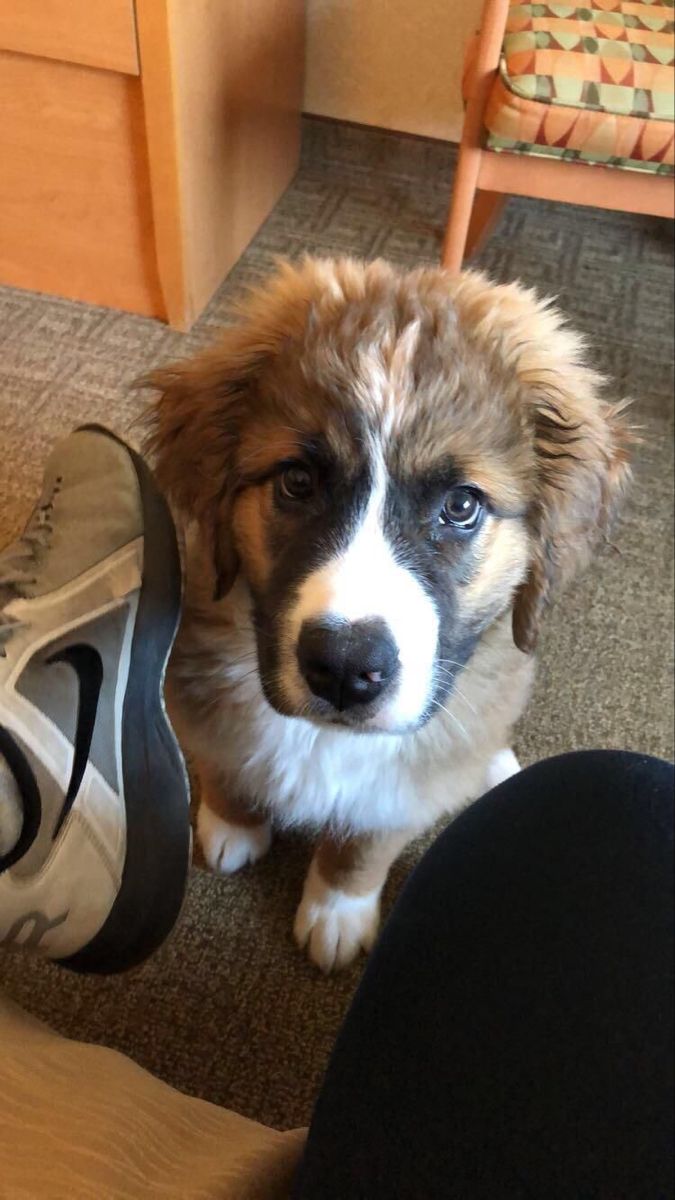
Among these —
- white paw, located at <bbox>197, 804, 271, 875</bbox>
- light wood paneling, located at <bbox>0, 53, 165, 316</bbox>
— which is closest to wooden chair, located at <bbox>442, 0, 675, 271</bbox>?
light wood paneling, located at <bbox>0, 53, 165, 316</bbox>

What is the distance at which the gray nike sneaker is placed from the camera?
997mm

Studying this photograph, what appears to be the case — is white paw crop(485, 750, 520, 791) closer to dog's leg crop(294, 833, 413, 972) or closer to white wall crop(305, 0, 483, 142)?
dog's leg crop(294, 833, 413, 972)

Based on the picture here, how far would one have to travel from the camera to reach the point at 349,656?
2.87ft

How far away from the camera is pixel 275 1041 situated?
50.6 inches

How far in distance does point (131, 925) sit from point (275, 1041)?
1.04 ft

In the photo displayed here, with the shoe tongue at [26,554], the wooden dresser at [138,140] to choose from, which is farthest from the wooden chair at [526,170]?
the shoe tongue at [26,554]

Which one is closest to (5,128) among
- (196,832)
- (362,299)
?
(362,299)

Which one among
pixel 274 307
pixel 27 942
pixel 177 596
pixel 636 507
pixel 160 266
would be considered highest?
pixel 274 307

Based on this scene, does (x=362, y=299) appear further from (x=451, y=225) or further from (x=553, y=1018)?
(x=451, y=225)

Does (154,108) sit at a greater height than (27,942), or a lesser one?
greater

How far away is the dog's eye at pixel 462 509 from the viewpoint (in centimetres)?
97

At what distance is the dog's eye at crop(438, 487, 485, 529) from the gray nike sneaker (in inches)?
14.2

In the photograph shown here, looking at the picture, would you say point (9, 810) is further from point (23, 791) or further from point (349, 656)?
point (349, 656)

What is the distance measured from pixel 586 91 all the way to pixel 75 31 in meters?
0.92
